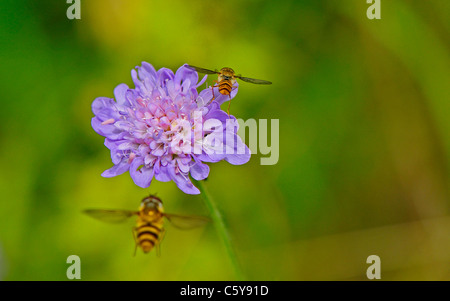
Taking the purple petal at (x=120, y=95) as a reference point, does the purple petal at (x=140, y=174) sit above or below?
below

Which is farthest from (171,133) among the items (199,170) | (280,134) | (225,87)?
(280,134)

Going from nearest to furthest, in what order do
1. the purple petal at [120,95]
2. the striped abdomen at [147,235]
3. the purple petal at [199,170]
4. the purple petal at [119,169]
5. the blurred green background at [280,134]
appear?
the striped abdomen at [147,235] < the purple petal at [199,170] < the purple petal at [119,169] < the purple petal at [120,95] < the blurred green background at [280,134]

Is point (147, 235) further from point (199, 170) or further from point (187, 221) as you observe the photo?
point (199, 170)

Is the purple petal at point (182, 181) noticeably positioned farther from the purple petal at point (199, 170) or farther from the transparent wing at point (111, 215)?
the transparent wing at point (111, 215)

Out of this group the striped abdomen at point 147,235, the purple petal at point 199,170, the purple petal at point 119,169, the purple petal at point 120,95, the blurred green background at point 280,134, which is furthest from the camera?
the blurred green background at point 280,134

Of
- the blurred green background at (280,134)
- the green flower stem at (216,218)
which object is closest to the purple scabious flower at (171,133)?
the green flower stem at (216,218)

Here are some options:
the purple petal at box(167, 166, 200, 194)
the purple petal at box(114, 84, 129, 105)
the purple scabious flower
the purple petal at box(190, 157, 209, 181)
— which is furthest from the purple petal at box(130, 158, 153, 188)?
the purple petal at box(114, 84, 129, 105)

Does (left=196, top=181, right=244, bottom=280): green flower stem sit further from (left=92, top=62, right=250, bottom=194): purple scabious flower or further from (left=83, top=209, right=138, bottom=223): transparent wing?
(left=83, top=209, right=138, bottom=223): transparent wing
